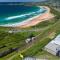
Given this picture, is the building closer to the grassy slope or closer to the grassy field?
the grassy field

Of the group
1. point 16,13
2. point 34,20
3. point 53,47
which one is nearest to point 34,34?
point 53,47

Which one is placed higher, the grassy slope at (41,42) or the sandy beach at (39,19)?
the grassy slope at (41,42)

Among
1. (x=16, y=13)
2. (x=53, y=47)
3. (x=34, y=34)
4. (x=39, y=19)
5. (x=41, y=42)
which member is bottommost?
(x=16, y=13)

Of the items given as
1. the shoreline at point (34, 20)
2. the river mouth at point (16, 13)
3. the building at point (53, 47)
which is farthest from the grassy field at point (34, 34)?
the river mouth at point (16, 13)

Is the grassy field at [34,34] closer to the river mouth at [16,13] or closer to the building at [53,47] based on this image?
the building at [53,47]

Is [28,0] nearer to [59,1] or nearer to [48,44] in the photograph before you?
[59,1]

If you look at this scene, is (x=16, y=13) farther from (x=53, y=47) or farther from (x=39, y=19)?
(x=53, y=47)

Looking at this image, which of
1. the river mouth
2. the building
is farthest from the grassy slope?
the river mouth

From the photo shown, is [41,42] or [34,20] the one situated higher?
[41,42]

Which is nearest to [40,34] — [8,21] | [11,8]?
[8,21]
